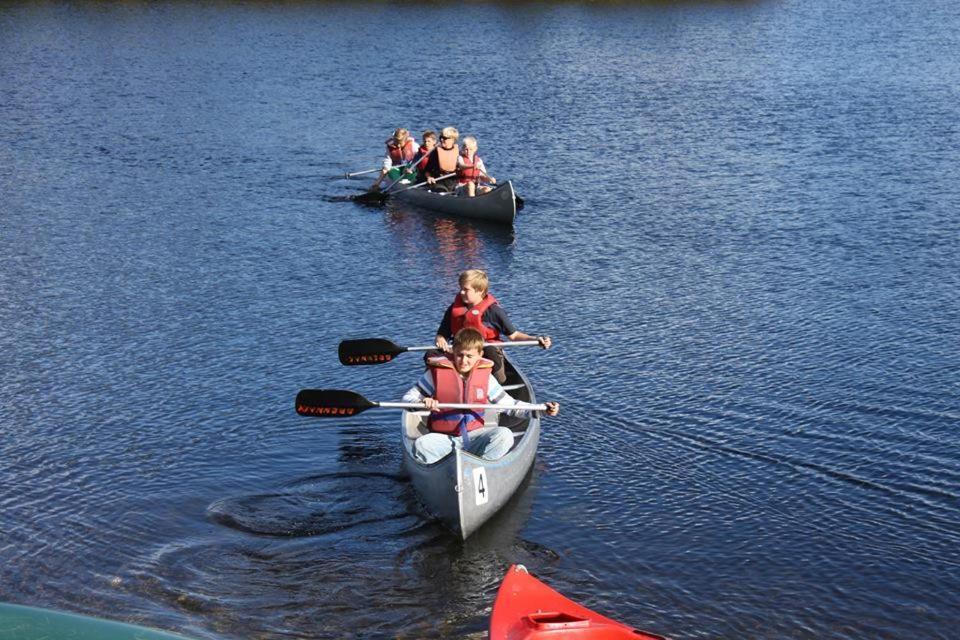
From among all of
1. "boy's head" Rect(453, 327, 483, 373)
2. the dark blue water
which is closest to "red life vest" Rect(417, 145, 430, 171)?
the dark blue water

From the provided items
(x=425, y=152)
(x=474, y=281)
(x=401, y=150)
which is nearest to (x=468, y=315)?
(x=474, y=281)

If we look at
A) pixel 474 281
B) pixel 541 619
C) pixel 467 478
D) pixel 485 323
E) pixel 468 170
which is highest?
pixel 468 170

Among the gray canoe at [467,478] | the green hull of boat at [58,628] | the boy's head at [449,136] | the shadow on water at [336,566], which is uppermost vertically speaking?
the boy's head at [449,136]

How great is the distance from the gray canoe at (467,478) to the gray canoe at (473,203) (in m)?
10.1

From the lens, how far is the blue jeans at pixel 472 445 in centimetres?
1100

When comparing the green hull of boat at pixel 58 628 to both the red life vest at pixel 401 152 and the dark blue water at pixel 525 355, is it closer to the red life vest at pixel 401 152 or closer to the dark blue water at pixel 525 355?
the dark blue water at pixel 525 355

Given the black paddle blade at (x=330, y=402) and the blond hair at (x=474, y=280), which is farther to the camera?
the blond hair at (x=474, y=280)

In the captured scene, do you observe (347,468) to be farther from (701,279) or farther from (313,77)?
(313,77)

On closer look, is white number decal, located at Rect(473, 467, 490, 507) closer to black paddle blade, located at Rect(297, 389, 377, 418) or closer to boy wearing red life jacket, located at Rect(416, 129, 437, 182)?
black paddle blade, located at Rect(297, 389, 377, 418)

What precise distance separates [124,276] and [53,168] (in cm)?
897

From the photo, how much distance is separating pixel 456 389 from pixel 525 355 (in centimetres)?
397

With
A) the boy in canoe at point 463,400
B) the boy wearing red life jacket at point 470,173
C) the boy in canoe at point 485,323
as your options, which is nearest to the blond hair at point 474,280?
the boy in canoe at point 485,323

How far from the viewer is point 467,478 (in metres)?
10.5

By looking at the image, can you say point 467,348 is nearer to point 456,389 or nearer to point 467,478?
point 456,389
